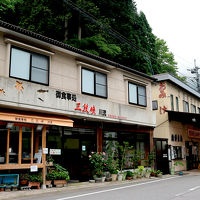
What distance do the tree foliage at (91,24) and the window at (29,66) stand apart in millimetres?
12015

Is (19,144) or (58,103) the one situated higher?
(58,103)

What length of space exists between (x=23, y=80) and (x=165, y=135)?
47.4ft

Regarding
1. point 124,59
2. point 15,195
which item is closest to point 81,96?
point 15,195

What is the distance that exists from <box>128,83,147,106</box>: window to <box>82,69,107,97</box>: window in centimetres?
282

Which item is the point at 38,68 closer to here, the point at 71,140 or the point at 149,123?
the point at 71,140

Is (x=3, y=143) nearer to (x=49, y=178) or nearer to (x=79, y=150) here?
(x=49, y=178)

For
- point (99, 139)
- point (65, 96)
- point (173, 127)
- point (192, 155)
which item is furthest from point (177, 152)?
point (65, 96)

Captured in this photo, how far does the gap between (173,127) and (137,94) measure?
6.35 meters

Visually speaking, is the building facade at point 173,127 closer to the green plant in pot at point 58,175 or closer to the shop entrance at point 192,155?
the shop entrance at point 192,155

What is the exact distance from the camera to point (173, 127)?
23.3 m

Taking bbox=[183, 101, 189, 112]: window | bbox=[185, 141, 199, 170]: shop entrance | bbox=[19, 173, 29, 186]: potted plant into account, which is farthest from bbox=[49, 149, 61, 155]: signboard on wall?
bbox=[183, 101, 189, 112]: window

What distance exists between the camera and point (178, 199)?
30.2ft

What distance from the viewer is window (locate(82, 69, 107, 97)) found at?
15.2 m

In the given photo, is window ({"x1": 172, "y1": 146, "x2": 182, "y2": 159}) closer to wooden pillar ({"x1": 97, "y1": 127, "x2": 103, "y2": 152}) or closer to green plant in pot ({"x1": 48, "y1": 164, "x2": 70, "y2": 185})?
wooden pillar ({"x1": 97, "y1": 127, "x2": 103, "y2": 152})
